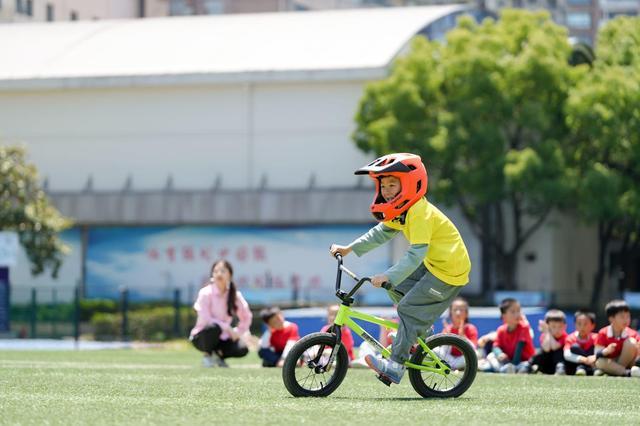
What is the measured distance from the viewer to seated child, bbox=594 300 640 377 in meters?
16.9

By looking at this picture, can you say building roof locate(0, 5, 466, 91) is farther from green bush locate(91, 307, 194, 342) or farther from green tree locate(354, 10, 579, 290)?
green bush locate(91, 307, 194, 342)

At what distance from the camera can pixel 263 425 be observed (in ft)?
30.7

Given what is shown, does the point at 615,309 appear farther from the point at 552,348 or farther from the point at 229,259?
the point at 229,259

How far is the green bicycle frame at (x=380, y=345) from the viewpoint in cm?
1192

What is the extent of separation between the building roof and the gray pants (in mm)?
33331

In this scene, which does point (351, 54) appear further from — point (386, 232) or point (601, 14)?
point (601, 14)

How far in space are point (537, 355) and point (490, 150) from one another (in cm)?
2465

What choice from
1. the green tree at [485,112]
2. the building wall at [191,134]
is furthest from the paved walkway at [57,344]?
the building wall at [191,134]

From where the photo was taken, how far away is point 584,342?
59.5ft

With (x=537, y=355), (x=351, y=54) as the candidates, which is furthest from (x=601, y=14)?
(x=537, y=355)

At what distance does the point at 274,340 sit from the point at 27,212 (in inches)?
847

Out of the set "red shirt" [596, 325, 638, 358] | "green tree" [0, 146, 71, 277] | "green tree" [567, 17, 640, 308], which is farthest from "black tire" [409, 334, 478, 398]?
"green tree" [567, 17, 640, 308]

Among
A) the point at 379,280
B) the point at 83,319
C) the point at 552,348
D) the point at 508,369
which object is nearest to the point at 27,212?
the point at 83,319

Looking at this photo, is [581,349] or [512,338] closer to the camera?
[581,349]
